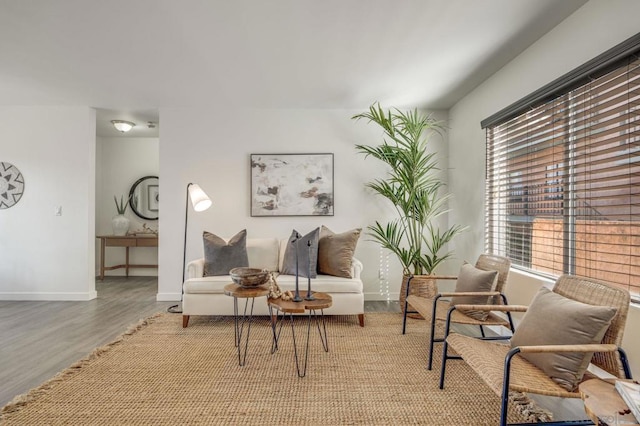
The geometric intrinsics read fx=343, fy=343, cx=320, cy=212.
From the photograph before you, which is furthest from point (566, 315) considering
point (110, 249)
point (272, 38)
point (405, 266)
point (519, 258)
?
point (110, 249)

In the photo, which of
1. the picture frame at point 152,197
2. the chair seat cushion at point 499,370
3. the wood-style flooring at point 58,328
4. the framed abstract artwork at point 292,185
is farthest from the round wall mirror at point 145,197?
the chair seat cushion at point 499,370

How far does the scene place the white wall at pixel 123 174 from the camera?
6.11m

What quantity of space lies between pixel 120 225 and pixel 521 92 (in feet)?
19.7

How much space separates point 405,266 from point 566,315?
2.27m

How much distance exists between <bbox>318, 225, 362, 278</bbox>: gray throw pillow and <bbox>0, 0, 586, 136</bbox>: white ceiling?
1626 mm

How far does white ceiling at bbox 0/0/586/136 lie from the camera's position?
228 centimetres

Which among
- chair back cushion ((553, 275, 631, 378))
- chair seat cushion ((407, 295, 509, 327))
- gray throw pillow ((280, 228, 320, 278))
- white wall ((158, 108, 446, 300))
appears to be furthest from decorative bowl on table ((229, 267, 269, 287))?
chair back cushion ((553, 275, 631, 378))

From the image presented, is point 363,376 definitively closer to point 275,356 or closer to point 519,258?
point 275,356

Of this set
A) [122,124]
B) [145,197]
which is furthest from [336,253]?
[145,197]

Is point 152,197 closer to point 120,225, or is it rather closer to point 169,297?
point 120,225

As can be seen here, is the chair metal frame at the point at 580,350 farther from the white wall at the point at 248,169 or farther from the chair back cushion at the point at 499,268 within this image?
the white wall at the point at 248,169

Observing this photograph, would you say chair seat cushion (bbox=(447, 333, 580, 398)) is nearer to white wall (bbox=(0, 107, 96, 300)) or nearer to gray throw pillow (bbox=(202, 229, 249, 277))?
gray throw pillow (bbox=(202, 229, 249, 277))

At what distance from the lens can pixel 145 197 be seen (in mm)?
6109

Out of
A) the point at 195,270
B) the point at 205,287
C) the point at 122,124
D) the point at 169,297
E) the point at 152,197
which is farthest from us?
the point at 152,197
